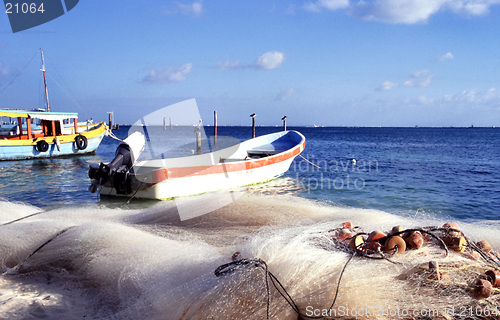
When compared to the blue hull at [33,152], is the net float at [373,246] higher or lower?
higher

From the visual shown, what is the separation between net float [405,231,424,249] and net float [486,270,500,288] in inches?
19.3

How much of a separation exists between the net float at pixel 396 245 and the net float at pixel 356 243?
215 mm

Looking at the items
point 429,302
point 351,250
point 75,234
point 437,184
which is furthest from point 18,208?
point 437,184

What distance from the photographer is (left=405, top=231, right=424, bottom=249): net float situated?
2869 millimetres

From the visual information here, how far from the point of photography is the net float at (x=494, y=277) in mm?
2596

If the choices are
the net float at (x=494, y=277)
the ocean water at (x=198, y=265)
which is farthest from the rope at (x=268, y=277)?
the net float at (x=494, y=277)

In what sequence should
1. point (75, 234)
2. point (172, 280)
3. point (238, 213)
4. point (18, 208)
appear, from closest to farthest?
1. point (172, 280)
2. point (75, 234)
3. point (238, 213)
4. point (18, 208)

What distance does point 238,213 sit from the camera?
5.77 meters

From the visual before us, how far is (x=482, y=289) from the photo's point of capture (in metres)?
2.50

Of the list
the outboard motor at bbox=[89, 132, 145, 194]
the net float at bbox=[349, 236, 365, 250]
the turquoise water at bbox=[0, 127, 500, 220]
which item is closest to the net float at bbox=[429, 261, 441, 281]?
the net float at bbox=[349, 236, 365, 250]

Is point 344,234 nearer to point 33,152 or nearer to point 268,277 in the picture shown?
point 268,277

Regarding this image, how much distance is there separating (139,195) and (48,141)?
15376 millimetres

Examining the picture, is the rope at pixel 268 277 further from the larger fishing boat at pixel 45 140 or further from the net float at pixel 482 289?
the larger fishing boat at pixel 45 140

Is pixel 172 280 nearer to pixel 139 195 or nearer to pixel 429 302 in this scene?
pixel 429 302
